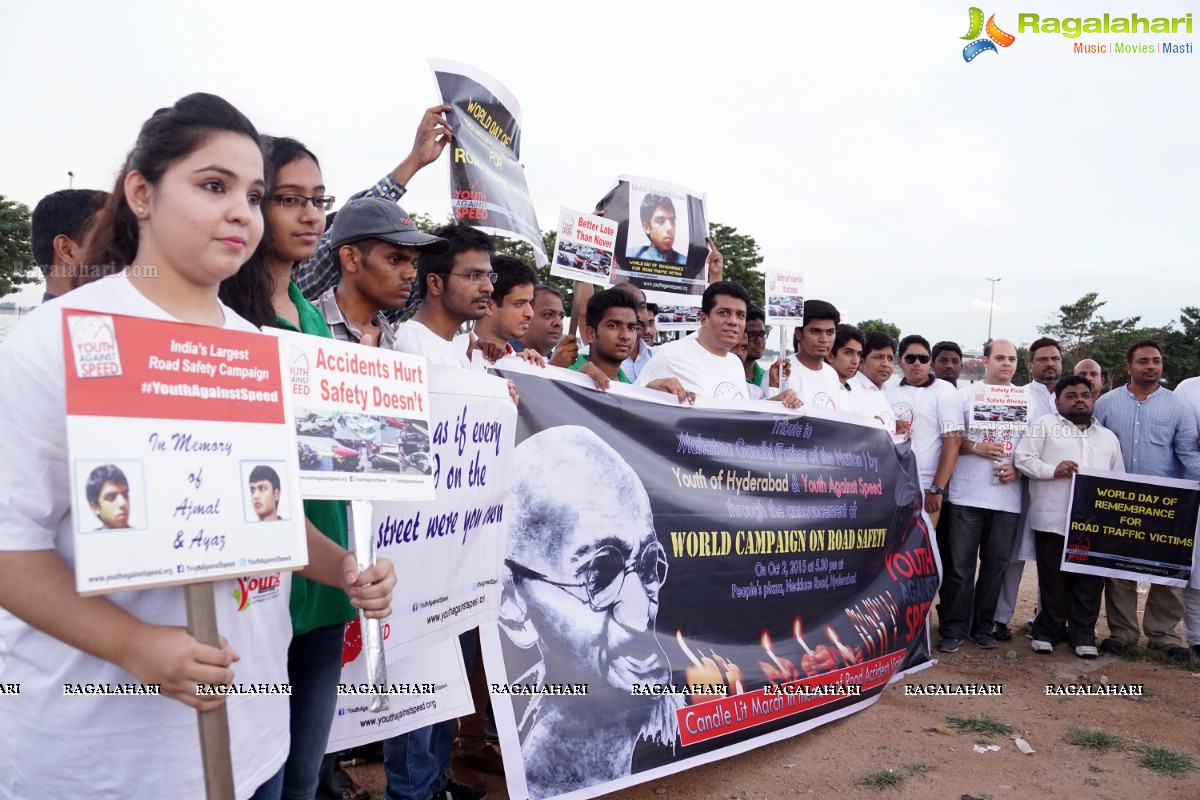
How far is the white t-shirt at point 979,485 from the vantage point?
234 inches

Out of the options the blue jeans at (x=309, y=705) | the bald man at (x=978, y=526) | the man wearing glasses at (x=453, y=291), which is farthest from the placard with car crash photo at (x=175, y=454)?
the bald man at (x=978, y=526)

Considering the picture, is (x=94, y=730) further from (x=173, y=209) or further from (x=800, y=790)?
(x=800, y=790)

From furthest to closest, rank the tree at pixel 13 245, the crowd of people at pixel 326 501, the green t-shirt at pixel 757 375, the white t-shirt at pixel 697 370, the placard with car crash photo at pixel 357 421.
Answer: the tree at pixel 13 245 < the green t-shirt at pixel 757 375 < the white t-shirt at pixel 697 370 < the placard with car crash photo at pixel 357 421 < the crowd of people at pixel 326 501

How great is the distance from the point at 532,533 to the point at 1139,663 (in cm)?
495

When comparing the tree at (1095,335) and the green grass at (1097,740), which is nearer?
the green grass at (1097,740)

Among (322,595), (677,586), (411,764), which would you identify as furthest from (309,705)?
(677,586)

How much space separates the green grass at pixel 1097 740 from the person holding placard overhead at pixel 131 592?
4.16 metres

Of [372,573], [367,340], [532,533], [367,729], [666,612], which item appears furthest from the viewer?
[666,612]

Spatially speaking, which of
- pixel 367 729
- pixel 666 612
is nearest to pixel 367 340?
pixel 367 729

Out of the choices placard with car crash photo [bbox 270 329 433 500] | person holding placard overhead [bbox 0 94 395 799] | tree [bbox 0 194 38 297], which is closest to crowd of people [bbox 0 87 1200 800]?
person holding placard overhead [bbox 0 94 395 799]

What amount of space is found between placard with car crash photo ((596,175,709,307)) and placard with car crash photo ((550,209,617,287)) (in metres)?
0.47

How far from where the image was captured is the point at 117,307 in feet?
4.35

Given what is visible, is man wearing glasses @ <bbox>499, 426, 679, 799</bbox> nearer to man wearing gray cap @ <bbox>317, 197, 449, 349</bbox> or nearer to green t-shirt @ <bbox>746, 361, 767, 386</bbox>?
man wearing gray cap @ <bbox>317, 197, 449, 349</bbox>

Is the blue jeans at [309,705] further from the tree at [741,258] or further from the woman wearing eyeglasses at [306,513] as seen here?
the tree at [741,258]
